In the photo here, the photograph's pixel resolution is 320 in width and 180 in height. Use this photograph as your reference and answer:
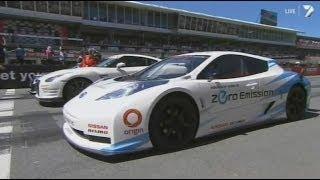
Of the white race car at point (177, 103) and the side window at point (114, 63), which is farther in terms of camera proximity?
the side window at point (114, 63)

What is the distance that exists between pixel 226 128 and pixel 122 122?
2.04 m

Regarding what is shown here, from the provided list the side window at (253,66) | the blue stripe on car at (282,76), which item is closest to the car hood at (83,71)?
the side window at (253,66)

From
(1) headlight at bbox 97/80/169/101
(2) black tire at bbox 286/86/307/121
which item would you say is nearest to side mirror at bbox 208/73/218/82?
(1) headlight at bbox 97/80/169/101

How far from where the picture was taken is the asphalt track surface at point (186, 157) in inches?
205

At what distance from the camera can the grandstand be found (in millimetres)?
42453

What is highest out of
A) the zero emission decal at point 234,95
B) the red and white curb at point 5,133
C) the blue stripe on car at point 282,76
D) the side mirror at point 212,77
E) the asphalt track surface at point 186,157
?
the side mirror at point 212,77

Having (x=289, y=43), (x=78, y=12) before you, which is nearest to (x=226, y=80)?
(x=78, y=12)

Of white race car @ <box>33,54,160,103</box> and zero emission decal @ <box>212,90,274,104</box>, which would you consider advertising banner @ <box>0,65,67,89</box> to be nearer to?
white race car @ <box>33,54,160,103</box>

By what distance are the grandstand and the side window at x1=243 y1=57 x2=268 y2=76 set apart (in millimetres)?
20488

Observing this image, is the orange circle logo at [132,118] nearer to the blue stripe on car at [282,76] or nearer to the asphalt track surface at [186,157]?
the asphalt track surface at [186,157]

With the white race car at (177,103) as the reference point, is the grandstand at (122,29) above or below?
above

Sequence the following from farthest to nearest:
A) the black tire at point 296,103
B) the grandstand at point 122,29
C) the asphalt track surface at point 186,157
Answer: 1. the grandstand at point 122,29
2. the black tire at point 296,103
3. the asphalt track surface at point 186,157

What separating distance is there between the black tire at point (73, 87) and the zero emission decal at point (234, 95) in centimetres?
500

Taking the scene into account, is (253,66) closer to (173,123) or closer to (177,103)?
(177,103)
